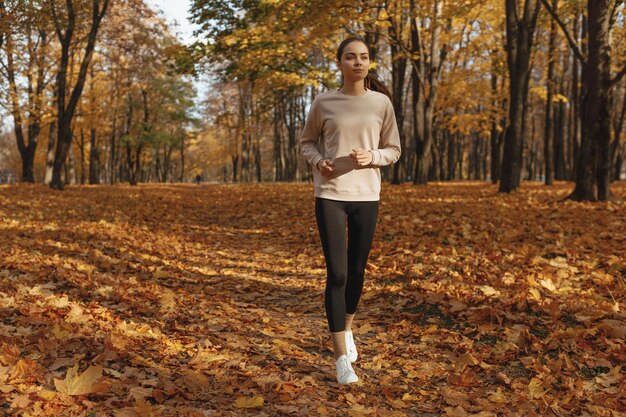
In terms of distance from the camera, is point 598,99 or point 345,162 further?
point 598,99

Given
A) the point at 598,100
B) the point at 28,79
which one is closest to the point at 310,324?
the point at 598,100

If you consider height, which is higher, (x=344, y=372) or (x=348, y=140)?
(x=348, y=140)

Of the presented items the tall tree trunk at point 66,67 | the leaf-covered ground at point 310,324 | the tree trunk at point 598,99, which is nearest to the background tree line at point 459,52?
the tree trunk at point 598,99

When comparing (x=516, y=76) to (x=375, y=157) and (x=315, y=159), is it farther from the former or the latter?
(x=315, y=159)

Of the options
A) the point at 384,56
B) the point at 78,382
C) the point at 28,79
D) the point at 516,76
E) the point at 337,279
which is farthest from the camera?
the point at 384,56

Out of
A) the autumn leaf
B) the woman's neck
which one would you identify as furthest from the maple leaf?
the woman's neck

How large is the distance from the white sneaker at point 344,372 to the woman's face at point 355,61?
2.10 meters

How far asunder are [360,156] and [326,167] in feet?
0.83

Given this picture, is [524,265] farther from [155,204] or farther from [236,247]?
[155,204]

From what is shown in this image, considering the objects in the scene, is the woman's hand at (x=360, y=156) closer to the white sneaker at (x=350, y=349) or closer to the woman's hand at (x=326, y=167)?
the woman's hand at (x=326, y=167)

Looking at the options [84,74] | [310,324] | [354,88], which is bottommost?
[310,324]

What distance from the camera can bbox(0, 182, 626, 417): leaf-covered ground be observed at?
3105 mm

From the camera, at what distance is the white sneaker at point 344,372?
11.2 feet

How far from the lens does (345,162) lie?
339 cm
